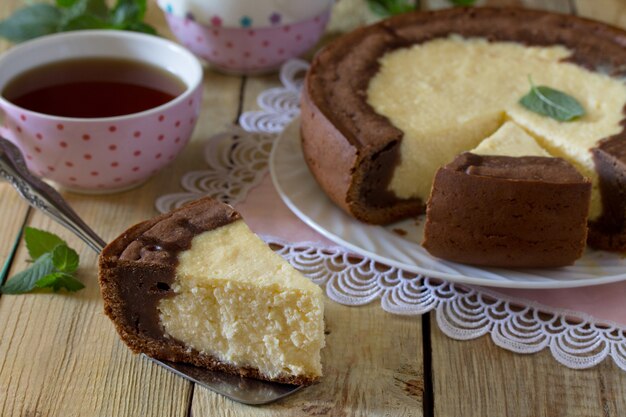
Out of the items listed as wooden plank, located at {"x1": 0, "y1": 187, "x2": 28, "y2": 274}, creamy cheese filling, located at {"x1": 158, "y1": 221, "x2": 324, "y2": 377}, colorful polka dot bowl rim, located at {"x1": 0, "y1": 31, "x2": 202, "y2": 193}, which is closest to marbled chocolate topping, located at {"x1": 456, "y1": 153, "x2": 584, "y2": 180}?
creamy cheese filling, located at {"x1": 158, "y1": 221, "x2": 324, "y2": 377}

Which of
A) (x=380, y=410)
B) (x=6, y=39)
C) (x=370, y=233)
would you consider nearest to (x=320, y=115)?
(x=370, y=233)

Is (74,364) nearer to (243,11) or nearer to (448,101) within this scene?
(448,101)

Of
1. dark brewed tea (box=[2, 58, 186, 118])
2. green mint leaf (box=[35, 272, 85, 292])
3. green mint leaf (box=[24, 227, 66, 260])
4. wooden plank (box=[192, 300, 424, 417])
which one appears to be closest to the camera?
wooden plank (box=[192, 300, 424, 417])

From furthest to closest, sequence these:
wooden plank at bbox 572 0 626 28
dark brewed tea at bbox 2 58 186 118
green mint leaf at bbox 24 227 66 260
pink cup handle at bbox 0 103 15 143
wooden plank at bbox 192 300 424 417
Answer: wooden plank at bbox 572 0 626 28, dark brewed tea at bbox 2 58 186 118, pink cup handle at bbox 0 103 15 143, green mint leaf at bbox 24 227 66 260, wooden plank at bbox 192 300 424 417

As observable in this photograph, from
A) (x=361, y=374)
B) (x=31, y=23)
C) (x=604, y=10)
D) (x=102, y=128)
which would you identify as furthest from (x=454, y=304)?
(x=604, y=10)

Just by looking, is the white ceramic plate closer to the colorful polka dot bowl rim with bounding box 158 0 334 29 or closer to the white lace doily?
the white lace doily

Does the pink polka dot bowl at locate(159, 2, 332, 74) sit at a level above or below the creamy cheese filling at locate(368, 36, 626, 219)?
below
